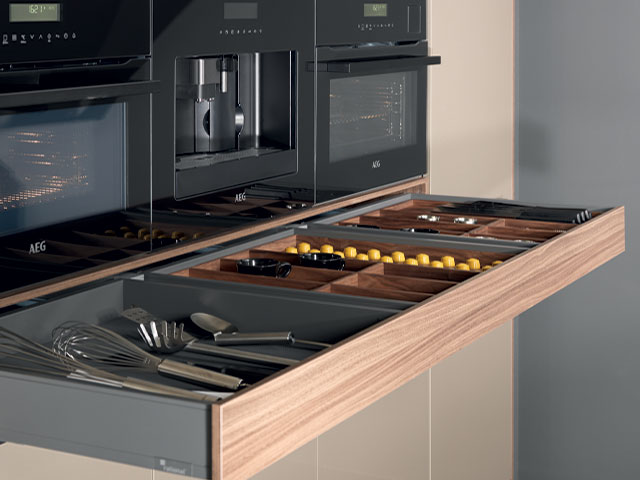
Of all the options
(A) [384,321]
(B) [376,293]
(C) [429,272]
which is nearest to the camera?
(A) [384,321]

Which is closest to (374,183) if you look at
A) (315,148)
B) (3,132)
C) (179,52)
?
(315,148)

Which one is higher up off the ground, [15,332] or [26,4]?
[26,4]

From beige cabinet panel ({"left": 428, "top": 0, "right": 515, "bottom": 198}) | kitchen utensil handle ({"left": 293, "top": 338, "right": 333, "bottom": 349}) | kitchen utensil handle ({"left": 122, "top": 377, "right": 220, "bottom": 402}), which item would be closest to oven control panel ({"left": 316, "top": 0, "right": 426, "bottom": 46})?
beige cabinet panel ({"left": 428, "top": 0, "right": 515, "bottom": 198})

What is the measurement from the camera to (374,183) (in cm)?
233

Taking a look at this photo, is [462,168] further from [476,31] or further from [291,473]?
[291,473]

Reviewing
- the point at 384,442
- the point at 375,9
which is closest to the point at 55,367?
the point at 375,9

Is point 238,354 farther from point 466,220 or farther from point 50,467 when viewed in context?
point 466,220

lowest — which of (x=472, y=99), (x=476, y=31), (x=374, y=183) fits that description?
(x=374, y=183)

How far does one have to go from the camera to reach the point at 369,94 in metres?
2.31

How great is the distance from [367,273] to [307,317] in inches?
11.8

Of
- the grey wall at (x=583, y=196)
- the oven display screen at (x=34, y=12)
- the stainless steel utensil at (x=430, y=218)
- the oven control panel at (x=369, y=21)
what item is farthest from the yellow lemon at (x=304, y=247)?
the grey wall at (x=583, y=196)

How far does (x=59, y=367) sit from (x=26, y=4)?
499 millimetres

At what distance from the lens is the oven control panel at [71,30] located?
1.28 meters

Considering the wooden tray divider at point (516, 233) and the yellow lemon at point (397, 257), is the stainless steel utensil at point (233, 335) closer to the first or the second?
the yellow lemon at point (397, 257)
